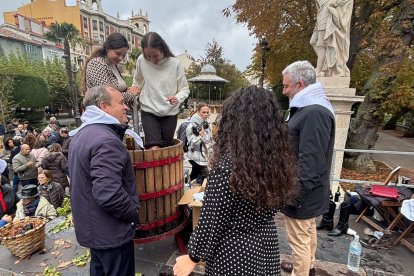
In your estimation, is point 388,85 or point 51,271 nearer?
point 51,271

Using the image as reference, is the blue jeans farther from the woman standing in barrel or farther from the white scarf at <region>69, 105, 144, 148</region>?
the white scarf at <region>69, 105, 144, 148</region>

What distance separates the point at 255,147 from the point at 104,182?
1109 mm

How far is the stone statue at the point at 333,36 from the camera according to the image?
539cm

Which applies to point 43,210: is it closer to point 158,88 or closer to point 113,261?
point 113,261

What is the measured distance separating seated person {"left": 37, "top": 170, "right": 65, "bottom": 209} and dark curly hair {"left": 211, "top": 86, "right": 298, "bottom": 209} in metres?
4.90

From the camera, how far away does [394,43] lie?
25.0 ft

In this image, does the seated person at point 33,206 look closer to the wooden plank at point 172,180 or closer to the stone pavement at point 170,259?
the stone pavement at point 170,259

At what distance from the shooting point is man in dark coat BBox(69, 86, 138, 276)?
1837mm

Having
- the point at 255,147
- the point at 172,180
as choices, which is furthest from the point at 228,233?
the point at 172,180

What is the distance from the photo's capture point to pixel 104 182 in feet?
5.95

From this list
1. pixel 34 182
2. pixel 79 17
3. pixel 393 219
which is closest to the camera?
pixel 393 219

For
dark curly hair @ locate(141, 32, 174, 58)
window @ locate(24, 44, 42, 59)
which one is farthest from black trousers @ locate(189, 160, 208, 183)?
window @ locate(24, 44, 42, 59)

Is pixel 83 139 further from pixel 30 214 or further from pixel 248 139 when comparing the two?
pixel 30 214

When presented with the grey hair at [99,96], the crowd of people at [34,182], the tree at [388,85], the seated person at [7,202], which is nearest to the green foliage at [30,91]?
the crowd of people at [34,182]
